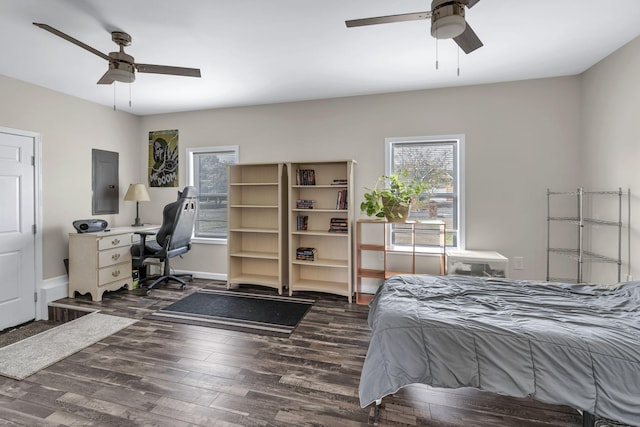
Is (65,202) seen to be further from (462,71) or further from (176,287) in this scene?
(462,71)

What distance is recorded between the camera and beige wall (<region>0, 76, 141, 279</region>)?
337 cm

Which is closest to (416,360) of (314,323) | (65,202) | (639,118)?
(314,323)

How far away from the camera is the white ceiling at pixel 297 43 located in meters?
2.14

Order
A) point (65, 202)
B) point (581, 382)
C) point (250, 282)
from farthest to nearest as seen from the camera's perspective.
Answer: point (250, 282) → point (65, 202) → point (581, 382)

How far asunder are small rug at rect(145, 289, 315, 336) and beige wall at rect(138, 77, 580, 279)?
5.61 feet

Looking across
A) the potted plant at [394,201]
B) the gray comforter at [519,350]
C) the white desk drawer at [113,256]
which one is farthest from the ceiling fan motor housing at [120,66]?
the gray comforter at [519,350]

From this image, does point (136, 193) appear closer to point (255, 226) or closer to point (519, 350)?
point (255, 226)

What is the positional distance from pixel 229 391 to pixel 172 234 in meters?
2.50

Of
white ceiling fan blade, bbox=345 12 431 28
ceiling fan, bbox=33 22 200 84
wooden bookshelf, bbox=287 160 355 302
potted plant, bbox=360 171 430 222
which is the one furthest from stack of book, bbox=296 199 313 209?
white ceiling fan blade, bbox=345 12 431 28

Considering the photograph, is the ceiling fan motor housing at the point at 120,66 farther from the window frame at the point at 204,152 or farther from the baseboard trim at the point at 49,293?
the baseboard trim at the point at 49,293

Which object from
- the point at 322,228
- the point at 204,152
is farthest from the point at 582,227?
the point at 204,152

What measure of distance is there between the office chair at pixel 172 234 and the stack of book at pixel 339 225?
6.42ft

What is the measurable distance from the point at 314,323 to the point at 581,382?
2.17 metres

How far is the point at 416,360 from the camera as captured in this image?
5.28ft
